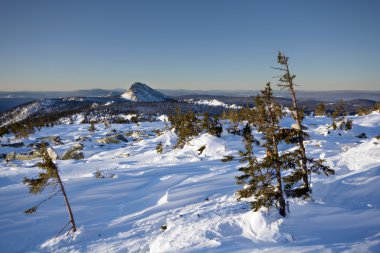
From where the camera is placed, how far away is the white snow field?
10.7 m

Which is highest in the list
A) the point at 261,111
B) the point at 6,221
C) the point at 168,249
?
the point at 261,111

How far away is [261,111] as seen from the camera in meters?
10.8

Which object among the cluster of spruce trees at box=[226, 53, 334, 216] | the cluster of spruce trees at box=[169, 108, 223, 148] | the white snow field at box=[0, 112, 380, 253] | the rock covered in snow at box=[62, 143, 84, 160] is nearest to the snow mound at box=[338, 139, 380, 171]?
the white snow field at box=[0, 112, 380, 253]

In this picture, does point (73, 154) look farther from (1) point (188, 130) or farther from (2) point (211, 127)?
(2) point (211, 127)

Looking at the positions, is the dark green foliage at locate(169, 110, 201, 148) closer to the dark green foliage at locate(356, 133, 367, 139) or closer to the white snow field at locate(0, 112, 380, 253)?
the white snow field at locate(0, 112, 380, 253)

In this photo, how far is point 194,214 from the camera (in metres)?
14.8

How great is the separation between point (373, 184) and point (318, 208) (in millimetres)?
4359

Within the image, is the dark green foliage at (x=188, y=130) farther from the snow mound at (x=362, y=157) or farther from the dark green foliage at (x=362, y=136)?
the dark green foliage at (x=362, y=136)

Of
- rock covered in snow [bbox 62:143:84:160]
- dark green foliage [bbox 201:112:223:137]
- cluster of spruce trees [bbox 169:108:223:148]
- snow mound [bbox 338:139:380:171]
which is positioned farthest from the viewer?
rock covered in snow [bbox 62:143:84:160]

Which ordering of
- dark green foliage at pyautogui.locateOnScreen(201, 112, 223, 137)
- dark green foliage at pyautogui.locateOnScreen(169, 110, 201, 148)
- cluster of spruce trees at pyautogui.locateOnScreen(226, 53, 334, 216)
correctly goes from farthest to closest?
dark green foliage at pyautogui.locateOnScreen(169, 110, 201, 148) < dark green foliage at pyautogui.locateOnScreen(201, 112, 223, 137) < cluster of spruce trees at pyautogui.locateOnScreen(226, 53, 334, 216)

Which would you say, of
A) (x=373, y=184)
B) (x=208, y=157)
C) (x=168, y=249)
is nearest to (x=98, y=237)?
(x=168, y=249)

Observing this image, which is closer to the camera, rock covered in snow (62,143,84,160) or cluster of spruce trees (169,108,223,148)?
cluster of spruce trees (169,108,223,148)

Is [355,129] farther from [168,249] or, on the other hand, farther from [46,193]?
[46,193]

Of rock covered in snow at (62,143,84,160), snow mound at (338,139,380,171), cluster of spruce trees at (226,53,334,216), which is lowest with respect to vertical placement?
rock covered in snow at (62,143,84,160)
